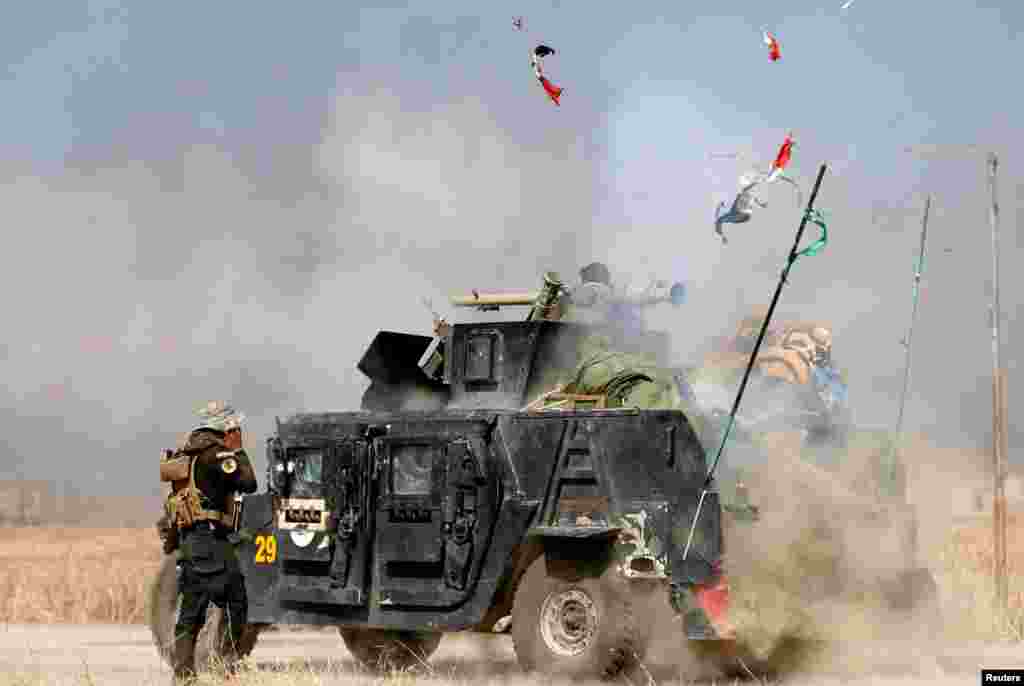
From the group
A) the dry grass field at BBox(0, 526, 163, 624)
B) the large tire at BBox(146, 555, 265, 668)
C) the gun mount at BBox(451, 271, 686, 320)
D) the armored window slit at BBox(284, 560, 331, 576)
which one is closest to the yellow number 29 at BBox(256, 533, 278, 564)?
the armored window slit at BBox(284, 560, 331, 576)

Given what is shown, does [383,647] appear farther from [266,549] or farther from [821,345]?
[821,345]

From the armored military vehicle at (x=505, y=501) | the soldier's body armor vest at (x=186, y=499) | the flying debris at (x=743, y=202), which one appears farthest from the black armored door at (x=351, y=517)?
the flying debris at (x=743, y=202)

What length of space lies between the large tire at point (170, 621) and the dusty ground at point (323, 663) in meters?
0.23

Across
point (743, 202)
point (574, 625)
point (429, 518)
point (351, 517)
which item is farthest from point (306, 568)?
point (743, 202)

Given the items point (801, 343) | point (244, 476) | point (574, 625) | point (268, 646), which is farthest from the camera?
point (268, 646)

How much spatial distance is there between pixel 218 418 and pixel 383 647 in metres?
4.26

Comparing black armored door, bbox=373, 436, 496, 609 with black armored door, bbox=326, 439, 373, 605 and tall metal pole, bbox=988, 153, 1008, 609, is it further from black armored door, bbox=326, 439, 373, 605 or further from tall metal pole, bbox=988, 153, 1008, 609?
tall metal pole, bbox=988, 153, 1008, 609

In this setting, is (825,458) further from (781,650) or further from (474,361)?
(474,361)

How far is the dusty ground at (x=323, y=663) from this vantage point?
47.8ft

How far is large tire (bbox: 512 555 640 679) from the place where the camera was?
14.4 m

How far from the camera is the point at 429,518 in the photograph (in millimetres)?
15688

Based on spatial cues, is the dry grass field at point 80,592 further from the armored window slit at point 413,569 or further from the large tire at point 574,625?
the large tire at point 574,625

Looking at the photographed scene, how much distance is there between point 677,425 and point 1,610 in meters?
11.7

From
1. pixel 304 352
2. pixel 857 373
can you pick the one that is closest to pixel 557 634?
pixel 857 373
